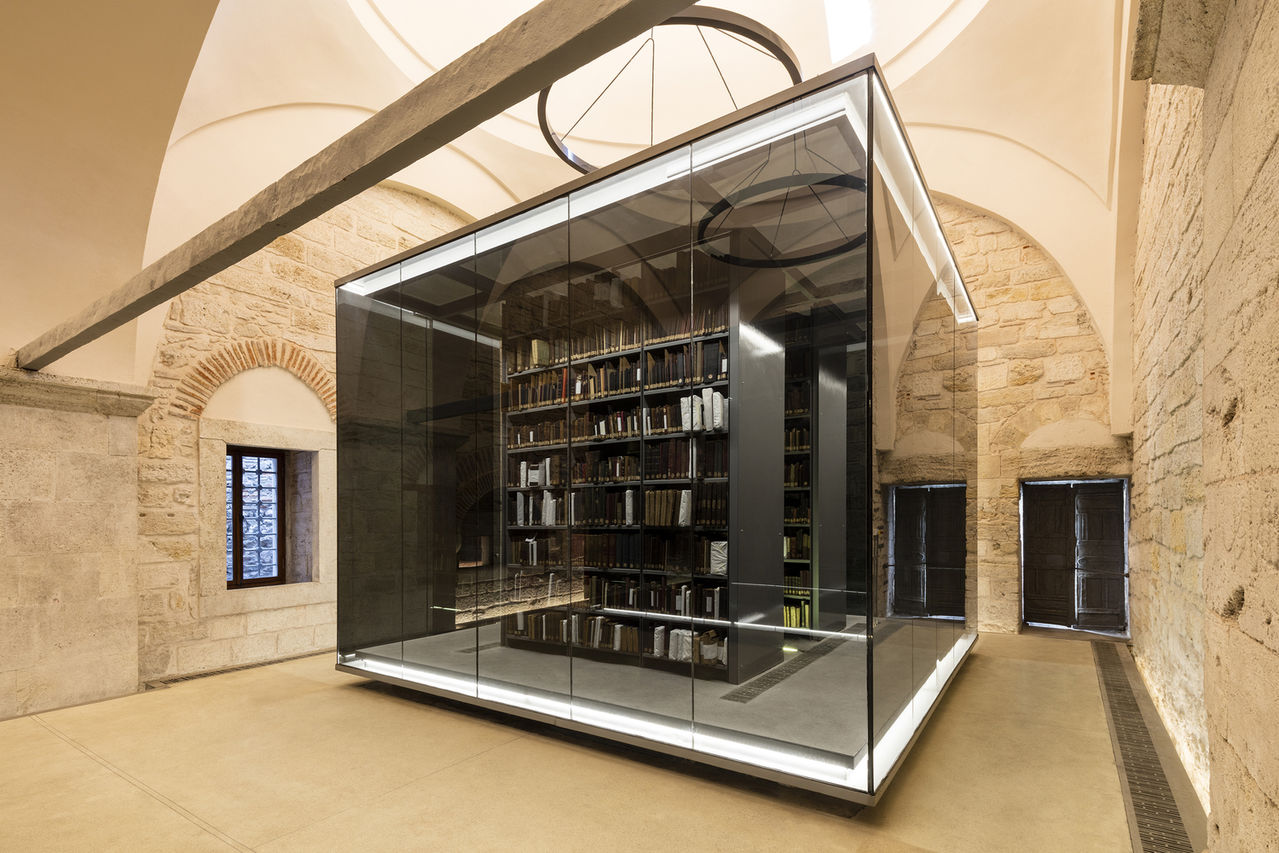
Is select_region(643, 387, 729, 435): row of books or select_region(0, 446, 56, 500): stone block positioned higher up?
select_region(643, 387, 729, 435): row of books

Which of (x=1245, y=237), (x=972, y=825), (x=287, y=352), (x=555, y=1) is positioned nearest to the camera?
(x=1245, y=237)

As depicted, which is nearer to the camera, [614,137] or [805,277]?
[805,277]

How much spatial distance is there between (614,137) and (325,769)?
26.9ft

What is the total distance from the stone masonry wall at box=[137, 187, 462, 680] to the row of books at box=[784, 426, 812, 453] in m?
5.38

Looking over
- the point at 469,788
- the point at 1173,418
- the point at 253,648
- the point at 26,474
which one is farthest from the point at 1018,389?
the point at 26,474

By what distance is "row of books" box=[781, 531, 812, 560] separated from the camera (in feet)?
10.7

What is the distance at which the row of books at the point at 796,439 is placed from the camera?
3.29 meters

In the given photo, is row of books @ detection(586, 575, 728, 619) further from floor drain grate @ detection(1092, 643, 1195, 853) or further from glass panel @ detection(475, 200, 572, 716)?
floor drain grate @ detection(1092, 643, 1195, 853)

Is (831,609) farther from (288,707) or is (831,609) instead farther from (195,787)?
(288,707)

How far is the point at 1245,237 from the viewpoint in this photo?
1.57 metres

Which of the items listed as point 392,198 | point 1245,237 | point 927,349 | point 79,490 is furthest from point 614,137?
point 1245,237

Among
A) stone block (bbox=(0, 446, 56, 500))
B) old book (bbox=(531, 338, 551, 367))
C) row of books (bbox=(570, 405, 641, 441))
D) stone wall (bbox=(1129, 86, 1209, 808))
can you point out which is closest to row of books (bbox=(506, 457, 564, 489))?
row of books (bbox=(570, 405, 641, 441))

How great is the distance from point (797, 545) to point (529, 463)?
5.82 ft

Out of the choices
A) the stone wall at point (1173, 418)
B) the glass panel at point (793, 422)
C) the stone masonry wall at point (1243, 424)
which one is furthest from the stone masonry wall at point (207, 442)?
the stone wall at point (1173, 418)
